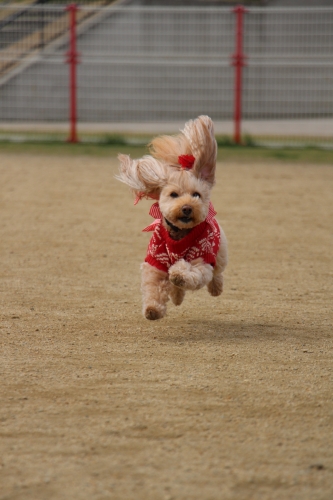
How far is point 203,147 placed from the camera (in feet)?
12.2

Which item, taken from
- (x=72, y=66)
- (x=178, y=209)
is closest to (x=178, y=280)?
(x=178, y=209)

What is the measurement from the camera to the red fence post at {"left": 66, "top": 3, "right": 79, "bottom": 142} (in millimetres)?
12180

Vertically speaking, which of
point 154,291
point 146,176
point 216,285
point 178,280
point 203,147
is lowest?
point 216,285

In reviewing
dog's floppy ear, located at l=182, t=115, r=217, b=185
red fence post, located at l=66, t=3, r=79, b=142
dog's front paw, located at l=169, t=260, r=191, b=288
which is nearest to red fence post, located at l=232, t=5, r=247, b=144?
red fence post, located at l=66, t=3, r=79, b=142

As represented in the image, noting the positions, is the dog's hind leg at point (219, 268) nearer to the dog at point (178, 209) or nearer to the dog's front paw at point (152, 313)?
the dog at point (178, 209)

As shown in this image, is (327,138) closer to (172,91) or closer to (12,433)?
(172,91)

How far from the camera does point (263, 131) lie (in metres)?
13.0

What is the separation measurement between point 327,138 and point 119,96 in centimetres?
344

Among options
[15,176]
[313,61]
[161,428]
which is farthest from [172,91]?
[161,428]

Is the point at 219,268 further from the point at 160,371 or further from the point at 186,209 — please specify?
the point at 160,371

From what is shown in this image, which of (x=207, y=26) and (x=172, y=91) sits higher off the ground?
(x=207, y=26)

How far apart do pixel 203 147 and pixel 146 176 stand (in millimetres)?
300

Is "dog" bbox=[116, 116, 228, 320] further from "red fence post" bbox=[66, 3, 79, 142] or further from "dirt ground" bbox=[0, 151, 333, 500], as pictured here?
"red fence post" bbox=[66, 3, 79, 142]

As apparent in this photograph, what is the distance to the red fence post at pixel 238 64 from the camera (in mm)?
12109
